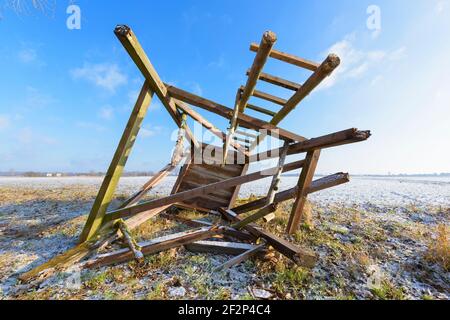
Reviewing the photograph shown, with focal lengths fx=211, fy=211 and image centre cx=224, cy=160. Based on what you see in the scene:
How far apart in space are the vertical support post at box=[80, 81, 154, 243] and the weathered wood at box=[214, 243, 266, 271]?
2.40m

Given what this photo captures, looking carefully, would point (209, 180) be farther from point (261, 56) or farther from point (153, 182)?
point (261, 56)

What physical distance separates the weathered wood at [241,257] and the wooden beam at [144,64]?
3.34 metres

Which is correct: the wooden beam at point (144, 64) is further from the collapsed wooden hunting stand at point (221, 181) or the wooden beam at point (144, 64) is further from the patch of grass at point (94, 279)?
the patch of grass at point (94, 279)

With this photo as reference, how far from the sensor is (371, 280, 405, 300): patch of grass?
3.06 metres

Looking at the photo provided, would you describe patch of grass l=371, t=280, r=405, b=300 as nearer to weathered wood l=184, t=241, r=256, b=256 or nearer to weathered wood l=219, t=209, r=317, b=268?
weathered wood l=219, t=209, r=317, b=268

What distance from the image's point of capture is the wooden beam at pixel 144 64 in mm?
2840

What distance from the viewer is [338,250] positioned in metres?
4.46

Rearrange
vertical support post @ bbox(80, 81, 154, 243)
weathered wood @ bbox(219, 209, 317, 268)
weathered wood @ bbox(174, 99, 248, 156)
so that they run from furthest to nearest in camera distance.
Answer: weathered wood @ bbox(174, 99, 248, 156)
vertical support post @ bbox(80, 81, 154, 243)
weathered wood @ bbox(219, 209, 317, 268)

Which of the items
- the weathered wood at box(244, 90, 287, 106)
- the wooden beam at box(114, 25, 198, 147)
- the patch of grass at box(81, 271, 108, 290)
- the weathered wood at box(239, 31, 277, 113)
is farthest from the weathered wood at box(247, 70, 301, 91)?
the patch of grass at box(81, 271, 108, 290)

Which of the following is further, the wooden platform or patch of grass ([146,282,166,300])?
the wooden platform

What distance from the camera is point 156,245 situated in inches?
154

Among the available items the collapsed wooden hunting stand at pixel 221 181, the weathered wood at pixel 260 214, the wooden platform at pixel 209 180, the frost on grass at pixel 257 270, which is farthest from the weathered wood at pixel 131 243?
the wooden platform at pixel 209 180

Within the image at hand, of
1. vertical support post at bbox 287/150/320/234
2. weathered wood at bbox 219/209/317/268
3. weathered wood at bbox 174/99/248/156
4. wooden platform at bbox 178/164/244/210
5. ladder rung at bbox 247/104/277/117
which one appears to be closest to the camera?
weathered wood at bbox 219/209/317/268
